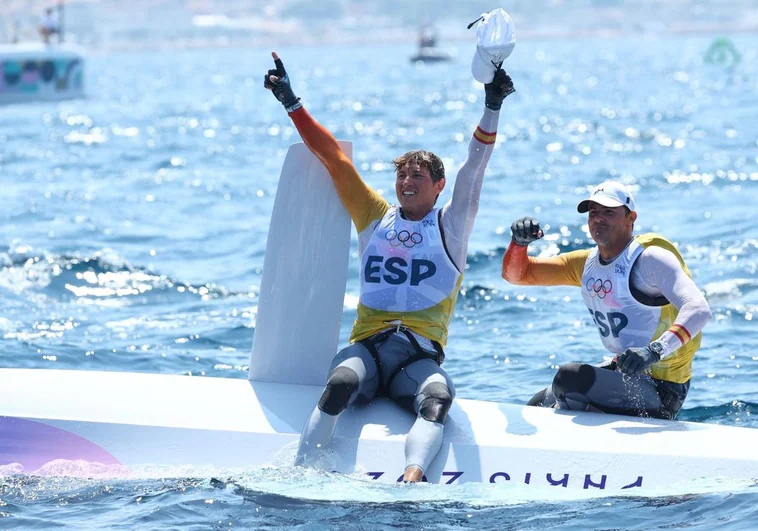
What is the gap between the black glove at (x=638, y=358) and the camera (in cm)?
480

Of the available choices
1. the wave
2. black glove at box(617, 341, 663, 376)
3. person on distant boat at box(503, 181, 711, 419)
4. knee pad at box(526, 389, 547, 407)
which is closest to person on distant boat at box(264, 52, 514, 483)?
person on distant boat at box(503, 181, 711, 419)

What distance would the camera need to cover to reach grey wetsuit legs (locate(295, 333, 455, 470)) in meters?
4.93

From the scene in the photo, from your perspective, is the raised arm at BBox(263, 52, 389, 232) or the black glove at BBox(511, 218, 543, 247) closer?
the black glove at BBox(511, 218, 543, 247)

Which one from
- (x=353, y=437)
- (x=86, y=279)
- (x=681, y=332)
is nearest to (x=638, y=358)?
(x=681, y=332)

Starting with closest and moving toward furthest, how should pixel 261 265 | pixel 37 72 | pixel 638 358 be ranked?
pixel 638 358 → pixel 261 265 → pixel 37 72

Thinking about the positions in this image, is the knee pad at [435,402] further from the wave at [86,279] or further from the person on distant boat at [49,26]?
the person on distant boat at [49,26]

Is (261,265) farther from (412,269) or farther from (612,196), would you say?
(612,196)

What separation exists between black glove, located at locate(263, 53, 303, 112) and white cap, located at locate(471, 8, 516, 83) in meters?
0.89

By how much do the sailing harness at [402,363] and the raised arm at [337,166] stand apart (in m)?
0.55

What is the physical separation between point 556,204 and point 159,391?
907 cm

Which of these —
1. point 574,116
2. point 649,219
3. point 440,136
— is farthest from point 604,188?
point 574,116

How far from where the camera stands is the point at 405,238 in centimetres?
539

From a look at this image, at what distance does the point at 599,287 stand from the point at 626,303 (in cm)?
14

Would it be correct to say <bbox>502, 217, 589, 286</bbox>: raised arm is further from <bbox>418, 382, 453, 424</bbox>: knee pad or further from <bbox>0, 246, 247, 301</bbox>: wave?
<bbox>0, 246, 247, 301</bbox>: wave
